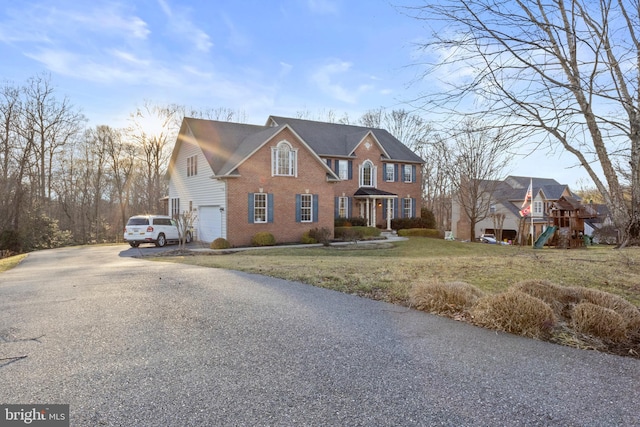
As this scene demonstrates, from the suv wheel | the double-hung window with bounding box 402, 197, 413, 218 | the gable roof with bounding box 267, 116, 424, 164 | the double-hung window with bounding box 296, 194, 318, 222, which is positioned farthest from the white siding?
the double-hung window with bounding box 402, 197, 413, 218

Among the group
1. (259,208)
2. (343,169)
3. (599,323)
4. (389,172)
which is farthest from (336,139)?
(599,323)

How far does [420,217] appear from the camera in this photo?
3328 centimetres

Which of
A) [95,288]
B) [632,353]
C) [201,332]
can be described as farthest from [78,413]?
[95,288]

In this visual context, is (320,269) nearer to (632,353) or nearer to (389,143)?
(632,353)

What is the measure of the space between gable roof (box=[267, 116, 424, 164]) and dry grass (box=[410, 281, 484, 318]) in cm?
2386

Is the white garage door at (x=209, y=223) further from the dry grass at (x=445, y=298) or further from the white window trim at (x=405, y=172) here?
the dry grass at (x=445, y=298)

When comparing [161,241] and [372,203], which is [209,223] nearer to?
[161,241]

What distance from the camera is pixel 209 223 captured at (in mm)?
23500

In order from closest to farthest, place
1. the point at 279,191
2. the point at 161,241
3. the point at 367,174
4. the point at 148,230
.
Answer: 1. the point at 148,230
2. the point at 161,241
3. the point at 279,191
4. the point at 367,174

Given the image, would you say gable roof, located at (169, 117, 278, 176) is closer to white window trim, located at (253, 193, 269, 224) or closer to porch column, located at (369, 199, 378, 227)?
white window trim, located at (253, 193, 269, 224)

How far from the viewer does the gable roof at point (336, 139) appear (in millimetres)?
30750

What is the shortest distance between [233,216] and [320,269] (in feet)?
40.6
